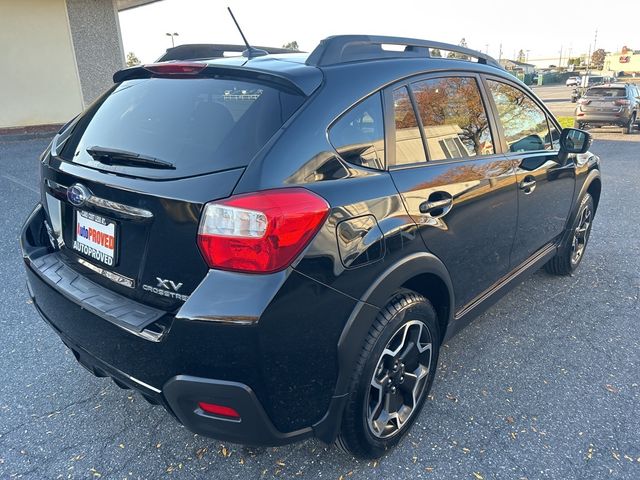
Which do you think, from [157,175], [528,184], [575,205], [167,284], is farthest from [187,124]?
[575,205]

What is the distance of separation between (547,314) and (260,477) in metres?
2.52

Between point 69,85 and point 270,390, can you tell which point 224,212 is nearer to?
point 270,390

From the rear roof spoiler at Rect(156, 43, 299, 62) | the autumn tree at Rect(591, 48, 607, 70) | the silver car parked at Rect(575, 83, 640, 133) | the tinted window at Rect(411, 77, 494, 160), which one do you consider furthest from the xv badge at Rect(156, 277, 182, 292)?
the autumn tree at Rect(591, 48, 607, 70)

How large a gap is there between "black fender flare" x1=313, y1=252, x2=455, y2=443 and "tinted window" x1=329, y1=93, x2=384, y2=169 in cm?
46

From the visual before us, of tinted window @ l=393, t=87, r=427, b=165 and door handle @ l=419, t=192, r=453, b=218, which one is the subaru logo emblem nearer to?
tinted window @ l=393, t=87, r=427, b=165

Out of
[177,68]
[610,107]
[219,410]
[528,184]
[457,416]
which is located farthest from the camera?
[610,107]

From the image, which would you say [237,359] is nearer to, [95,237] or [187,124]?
[95,237]

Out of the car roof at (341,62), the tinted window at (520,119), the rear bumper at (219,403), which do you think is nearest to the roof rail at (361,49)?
the car roof at (341,62)

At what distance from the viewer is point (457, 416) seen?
2459 mm

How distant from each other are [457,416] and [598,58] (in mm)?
115571

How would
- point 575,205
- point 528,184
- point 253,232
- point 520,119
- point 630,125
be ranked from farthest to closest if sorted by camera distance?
point 630,125 → point 575,205 → point 520,119 → point 528,184 → point 253,232

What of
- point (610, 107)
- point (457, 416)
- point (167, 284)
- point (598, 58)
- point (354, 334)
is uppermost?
point (598, 58)

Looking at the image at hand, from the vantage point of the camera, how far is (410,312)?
2098 mm

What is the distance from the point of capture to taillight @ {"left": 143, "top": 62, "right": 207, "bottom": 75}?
2.02 m
